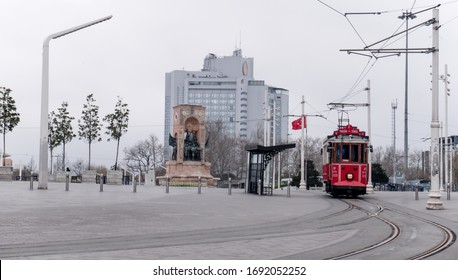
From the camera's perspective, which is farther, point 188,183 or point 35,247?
point 188,183

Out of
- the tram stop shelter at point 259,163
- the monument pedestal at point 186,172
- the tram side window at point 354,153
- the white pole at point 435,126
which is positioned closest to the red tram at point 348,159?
the tram side window at point 354,153

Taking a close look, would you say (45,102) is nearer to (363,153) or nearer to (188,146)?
(363,153)

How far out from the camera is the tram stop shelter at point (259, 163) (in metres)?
41.3

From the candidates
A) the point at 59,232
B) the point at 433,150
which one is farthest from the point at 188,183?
the point at 59,232

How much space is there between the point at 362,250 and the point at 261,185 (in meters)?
29.9

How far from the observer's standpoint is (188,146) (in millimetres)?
67562

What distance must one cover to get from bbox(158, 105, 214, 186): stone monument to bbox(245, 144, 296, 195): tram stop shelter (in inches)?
832

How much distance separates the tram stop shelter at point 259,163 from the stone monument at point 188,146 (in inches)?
832

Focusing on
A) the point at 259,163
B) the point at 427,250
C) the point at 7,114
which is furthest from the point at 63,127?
the point at 427,250

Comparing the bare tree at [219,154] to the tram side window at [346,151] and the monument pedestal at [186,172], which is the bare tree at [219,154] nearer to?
the monument pedestal at [186,172]

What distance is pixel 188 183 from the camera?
66.4m

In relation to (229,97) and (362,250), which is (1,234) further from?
(229,97)

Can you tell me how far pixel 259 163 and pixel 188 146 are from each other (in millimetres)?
25387
